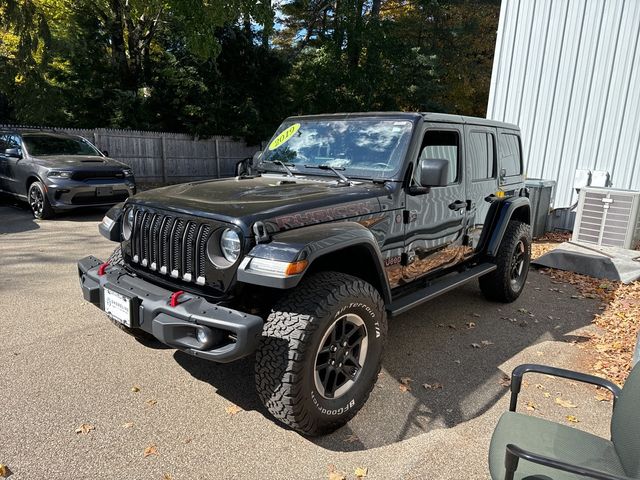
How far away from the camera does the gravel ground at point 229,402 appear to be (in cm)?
255

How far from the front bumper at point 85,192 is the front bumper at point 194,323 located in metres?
6.62

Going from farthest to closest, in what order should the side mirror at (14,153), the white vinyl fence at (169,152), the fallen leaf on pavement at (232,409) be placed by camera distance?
the white vinyl fence at (169,152), the side mirror at (14,153), the fallen leaf on pavement at (232,409)

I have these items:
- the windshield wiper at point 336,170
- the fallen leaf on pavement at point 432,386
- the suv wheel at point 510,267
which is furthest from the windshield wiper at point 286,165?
the suv wheel at point 510,267

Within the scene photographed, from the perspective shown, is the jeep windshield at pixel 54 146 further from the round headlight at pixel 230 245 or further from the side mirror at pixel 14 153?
the round headlight at pixel 230 245

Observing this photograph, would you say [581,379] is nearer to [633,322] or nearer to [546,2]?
[633,322]

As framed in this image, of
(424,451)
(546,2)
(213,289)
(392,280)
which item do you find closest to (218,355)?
(213,289)

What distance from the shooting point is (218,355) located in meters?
2.49

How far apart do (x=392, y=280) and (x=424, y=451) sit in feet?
4.36

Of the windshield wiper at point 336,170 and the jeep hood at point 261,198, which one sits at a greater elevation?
the windshield wiper at point 336,170

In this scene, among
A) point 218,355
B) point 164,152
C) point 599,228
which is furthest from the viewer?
point 164,152

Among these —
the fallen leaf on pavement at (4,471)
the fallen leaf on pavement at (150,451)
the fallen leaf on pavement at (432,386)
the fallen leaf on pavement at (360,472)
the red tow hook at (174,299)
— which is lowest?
the fallen leaf on pavement at (432,386)

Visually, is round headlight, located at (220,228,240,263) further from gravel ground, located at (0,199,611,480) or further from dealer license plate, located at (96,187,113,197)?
dealer license plate, located at (96,187,113,197)

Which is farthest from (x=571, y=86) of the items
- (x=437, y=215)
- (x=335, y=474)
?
(x=335, y=474)

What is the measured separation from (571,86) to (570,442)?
8942 millimetres
